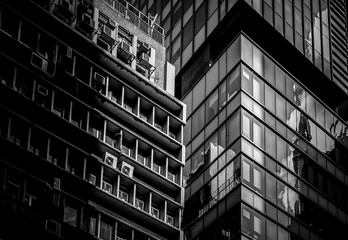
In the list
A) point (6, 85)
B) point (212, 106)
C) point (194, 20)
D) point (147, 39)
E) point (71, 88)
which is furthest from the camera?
point (194, 20)

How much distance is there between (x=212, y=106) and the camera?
265 feet

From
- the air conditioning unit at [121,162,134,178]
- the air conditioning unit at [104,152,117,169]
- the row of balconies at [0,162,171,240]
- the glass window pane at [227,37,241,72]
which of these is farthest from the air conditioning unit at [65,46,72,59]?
the glass window pane at [227,37,241,72]

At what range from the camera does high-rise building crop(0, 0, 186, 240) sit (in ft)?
198

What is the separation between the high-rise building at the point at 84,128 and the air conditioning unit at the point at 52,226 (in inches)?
3.1

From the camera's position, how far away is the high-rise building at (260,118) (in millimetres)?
74688

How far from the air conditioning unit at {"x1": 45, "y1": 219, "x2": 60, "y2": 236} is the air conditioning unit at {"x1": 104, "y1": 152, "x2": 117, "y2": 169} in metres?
7.14

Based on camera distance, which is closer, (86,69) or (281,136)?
(86,69)

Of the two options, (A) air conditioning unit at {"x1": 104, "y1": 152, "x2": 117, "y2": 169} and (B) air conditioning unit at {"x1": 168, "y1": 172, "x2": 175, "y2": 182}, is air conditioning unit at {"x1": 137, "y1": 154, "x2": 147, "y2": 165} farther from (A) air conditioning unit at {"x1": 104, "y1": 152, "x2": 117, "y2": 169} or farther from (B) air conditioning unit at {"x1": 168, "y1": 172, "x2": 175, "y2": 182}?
(A) air conditioning unit at {"x1": 104, "y1": 152, "x2": 117, "y2": 169}

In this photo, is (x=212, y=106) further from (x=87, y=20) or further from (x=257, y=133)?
(x=87, y=20)

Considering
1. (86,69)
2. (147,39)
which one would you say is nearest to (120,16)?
(147,39)

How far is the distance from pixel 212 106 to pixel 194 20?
34.2ft

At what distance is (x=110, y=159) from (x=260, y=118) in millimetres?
15289

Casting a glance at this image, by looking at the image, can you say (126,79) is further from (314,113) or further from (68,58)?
(314,113)

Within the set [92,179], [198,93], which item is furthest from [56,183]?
[198,93]
